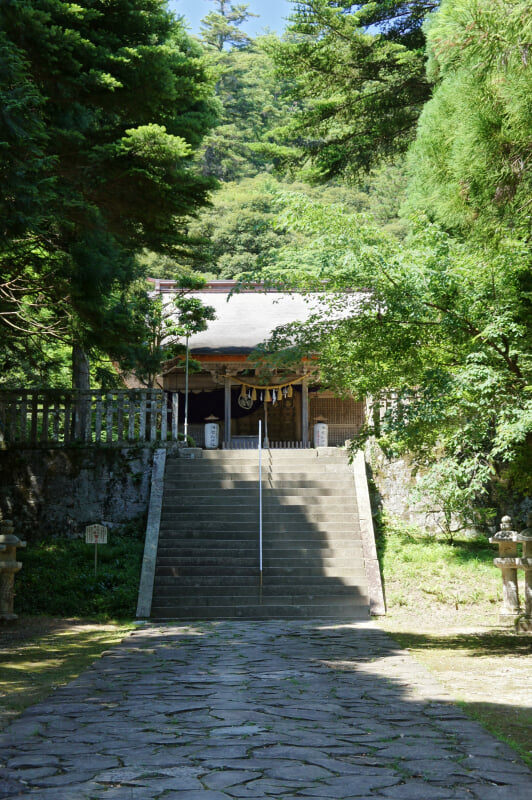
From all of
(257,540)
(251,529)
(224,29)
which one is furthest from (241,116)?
(257,540)

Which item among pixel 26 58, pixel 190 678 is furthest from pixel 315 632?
pixel 26 58

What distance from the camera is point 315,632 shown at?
32.4ft

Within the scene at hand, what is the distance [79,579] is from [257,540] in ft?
9.92

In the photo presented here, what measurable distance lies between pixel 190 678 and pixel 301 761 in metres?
2.73

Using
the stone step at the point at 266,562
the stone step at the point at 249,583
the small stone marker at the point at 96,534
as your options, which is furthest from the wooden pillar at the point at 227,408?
the small stone marker at the point at 96,534

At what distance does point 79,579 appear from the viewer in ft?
39.6

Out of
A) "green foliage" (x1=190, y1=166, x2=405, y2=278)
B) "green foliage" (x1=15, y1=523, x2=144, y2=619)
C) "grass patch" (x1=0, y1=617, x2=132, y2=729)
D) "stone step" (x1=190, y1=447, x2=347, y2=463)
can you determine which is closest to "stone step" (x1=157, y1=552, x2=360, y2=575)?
"green foliage" (x1=15, y1=523, x2=144, y2=619)

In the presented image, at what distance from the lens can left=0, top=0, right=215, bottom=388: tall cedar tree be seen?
9.33 metres

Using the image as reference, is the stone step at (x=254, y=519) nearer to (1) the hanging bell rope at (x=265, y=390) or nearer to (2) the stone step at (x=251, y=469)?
(2) the stone step at (x=251, y=469)

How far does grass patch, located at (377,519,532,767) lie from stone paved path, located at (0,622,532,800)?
0.29 metres

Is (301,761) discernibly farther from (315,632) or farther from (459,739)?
(315,632)

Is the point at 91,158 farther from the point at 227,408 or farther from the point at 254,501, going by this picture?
the point at 227,408

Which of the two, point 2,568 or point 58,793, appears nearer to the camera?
point 58,793

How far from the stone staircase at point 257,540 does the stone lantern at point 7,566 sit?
2.11 metres
